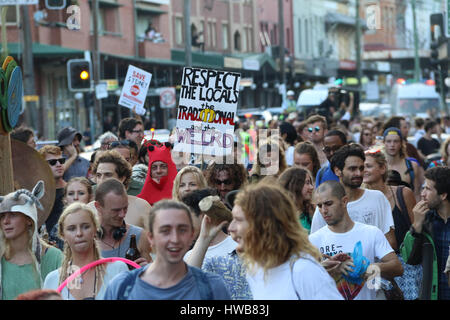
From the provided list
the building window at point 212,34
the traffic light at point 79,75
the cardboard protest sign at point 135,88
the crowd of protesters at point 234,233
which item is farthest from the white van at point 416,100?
the crowd of protesters at point 234,233

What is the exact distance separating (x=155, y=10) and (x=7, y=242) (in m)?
43.7

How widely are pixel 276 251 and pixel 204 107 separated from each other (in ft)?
20.0

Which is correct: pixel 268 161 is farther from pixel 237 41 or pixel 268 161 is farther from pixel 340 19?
pixel 340 19

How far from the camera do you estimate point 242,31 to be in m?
61.6

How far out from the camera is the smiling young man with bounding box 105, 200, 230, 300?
15.7 feet

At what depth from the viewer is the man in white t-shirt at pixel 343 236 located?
264 inches

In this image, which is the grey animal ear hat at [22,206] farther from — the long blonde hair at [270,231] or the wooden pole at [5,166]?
the long blonde hair at [270,231]

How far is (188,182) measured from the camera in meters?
8.39

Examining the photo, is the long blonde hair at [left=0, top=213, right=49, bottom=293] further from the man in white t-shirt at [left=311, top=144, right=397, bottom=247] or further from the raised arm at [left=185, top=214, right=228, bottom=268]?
the man in white t-shirt at [left=311, top=144, right=397, bottom=247]

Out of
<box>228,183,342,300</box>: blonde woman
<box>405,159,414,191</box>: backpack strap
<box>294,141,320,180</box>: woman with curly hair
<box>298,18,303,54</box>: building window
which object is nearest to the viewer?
<box>228,183,342,300</box>: blonde woman

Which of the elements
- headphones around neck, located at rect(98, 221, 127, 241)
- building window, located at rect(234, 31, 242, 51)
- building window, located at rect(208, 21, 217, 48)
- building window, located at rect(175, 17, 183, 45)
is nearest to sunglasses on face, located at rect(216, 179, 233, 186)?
headphones around neck, located at rect(98, 221, 127, 241)
